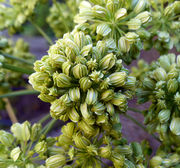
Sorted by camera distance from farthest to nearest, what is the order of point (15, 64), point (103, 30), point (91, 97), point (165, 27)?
point (15, 64)
point (165, 27)
point (103, 30)
point (91, 97)

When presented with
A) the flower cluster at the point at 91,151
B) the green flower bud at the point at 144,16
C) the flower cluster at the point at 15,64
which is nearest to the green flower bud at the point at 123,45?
the green flower bud at the point at 144,16

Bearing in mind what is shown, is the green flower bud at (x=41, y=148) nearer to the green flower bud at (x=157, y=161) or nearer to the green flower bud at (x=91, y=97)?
the green flower bud at (x=91, y=97)

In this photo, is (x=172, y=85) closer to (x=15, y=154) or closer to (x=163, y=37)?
(x=163, y=37)

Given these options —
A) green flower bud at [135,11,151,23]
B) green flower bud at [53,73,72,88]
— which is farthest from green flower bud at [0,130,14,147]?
green flower bud at [135,11,151,23]

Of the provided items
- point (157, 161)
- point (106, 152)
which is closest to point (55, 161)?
point (106, 152)

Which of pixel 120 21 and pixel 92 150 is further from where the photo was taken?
pixel 120 21

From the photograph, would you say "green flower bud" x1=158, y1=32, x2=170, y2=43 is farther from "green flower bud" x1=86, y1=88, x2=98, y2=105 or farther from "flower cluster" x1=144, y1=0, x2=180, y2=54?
"green flower bud" x1=86, y1=88, x2=98, y2=105

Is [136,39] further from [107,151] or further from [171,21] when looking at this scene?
[107,151]
